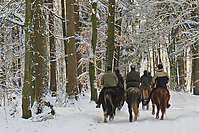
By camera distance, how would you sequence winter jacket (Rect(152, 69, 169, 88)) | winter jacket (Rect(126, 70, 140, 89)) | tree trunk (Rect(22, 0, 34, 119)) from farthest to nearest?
1. winter jacket (Rect(126, 70, 140, 89))
2. winter jacket (Rect(152, 69, 169, 88))
3. tree trunk (Rect(22, 0, 34, 119))

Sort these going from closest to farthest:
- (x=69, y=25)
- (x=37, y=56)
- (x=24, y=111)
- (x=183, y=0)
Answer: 1. (x=24, y=111)
2. (x=37, y=56)
3. (x=69, y=25)
4. (x=183, y=0)

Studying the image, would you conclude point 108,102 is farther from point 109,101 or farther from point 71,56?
→ point 71,56

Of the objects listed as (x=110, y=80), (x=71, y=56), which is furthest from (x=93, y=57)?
(x=110, y=80)

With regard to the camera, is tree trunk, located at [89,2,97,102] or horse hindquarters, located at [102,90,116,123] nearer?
horse hindquarters, located at [102,90,116,123]

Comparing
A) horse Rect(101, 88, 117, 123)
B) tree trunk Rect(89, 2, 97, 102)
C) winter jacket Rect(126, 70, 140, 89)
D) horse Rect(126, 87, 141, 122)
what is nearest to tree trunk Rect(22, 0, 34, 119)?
horse Rect(101, 88, 117, 123)

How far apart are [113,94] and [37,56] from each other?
343 cm

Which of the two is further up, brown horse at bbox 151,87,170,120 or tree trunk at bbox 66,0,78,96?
tree trunk at bbox 66,0,78,96

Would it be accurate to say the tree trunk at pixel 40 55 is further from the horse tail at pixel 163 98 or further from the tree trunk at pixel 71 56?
the horse tail at pixel 163 98

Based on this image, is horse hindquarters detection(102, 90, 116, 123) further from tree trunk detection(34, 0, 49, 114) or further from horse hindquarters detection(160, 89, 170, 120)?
tree trunk detection(34, 0, 49, 114)

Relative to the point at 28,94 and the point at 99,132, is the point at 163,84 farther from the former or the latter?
the point at 28,94

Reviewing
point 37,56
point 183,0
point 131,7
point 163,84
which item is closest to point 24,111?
point 37,56

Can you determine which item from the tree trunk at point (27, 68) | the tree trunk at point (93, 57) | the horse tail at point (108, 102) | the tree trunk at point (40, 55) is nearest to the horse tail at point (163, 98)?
the horse tail at point (108, 102)

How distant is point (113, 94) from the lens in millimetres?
9562

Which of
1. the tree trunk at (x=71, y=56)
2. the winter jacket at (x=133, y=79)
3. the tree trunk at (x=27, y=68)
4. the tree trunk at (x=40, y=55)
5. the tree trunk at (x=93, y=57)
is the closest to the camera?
the tree trunk at (x=27, y=68)
